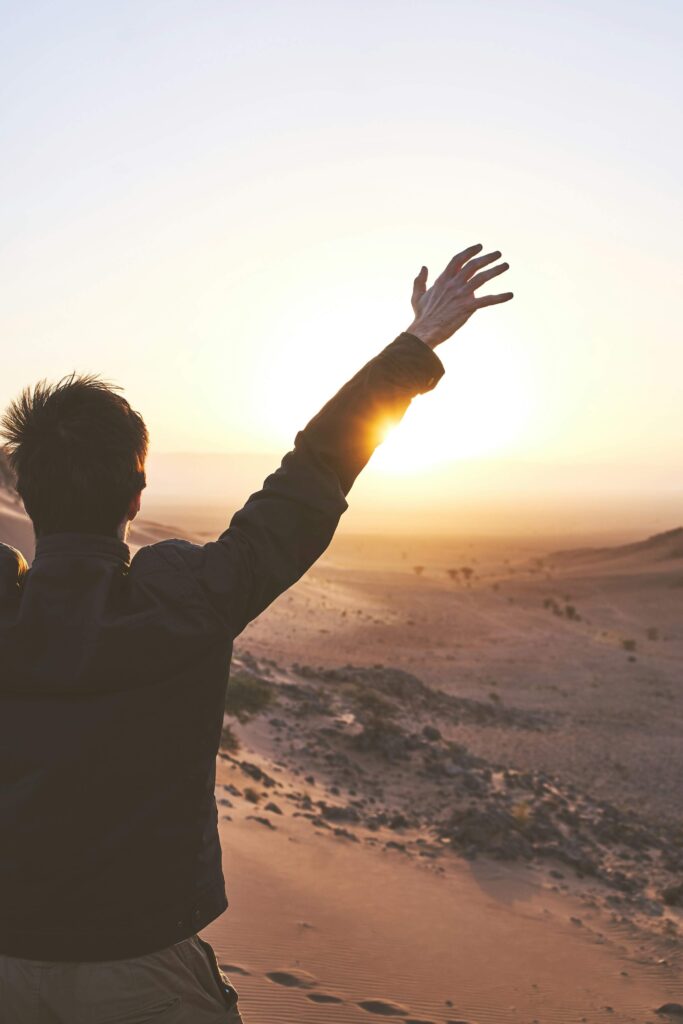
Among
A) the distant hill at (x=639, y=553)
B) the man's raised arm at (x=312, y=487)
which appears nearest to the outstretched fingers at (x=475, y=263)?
the man's raised arm at (x=312, y=487)

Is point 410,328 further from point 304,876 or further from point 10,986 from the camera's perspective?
point 304,876

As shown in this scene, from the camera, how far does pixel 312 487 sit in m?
1.84

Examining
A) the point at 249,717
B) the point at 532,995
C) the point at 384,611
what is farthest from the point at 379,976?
the point at 384,611

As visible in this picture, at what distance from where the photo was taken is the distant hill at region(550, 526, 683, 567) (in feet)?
173

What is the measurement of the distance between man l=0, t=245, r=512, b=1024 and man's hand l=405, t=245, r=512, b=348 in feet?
1.87

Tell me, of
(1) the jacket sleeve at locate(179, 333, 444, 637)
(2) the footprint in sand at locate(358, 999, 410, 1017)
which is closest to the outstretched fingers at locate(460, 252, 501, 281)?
(1) the jacket sleeve at locate(179, 333, 444, 637)

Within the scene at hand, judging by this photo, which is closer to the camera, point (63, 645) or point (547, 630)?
point (63, 645)

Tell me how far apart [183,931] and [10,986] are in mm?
302

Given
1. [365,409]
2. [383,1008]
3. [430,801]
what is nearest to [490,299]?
[365,409]

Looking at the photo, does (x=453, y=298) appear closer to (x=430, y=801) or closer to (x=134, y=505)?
(x=134, y=505)

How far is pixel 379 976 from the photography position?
18.3 feet

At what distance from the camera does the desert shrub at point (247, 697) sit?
Result: 13.8 meters

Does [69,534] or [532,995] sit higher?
[69,534]

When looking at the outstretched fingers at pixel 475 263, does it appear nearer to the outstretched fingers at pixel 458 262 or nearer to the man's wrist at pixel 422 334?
the outstretched fingers at pixel 458 262
